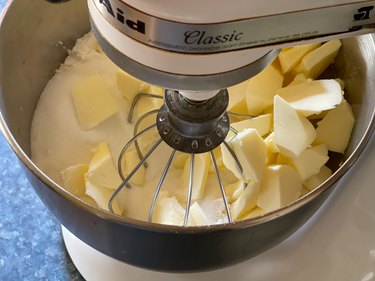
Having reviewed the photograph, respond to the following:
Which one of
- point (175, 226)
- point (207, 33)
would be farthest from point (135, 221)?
point (207, 33)

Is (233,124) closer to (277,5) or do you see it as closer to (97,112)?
(97,112)

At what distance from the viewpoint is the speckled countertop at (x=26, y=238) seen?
0.73 m

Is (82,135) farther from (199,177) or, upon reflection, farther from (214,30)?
(214,30)

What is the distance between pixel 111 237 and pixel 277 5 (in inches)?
10.1

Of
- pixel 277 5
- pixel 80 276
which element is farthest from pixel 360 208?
pixel 80 276

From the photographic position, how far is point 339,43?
729 millimetres

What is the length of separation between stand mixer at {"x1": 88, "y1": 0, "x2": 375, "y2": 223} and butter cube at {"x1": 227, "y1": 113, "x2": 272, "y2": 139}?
0.93ft

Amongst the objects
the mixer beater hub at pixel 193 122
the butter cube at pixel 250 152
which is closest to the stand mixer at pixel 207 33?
the mixer beater hub at pixel 193 122

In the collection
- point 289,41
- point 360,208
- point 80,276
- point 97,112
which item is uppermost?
point 289,41

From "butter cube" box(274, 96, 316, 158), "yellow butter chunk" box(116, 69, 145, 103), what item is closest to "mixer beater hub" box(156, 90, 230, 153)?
"butter cube" box(274, 96, 316, 158)

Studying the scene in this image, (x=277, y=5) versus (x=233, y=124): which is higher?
(x=277, y=5)

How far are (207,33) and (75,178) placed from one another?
1.25 ft

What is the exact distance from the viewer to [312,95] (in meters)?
0.71

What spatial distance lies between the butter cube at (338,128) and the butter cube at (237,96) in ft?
0.36
